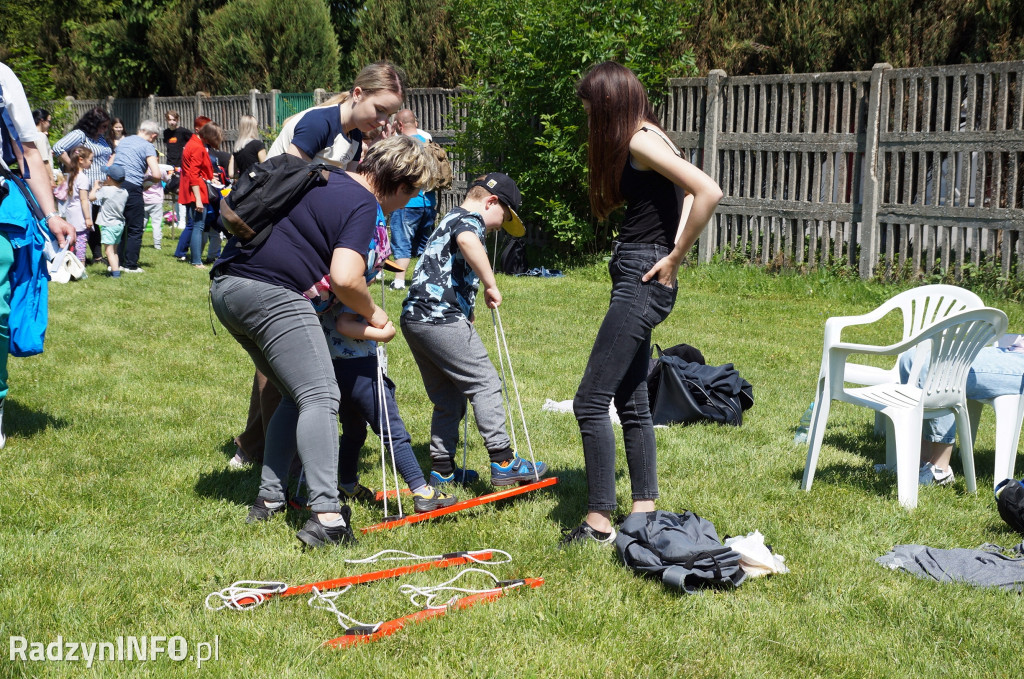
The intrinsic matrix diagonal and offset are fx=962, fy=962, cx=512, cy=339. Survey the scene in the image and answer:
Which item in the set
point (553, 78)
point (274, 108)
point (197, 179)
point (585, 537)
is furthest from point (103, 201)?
point (585, 537)

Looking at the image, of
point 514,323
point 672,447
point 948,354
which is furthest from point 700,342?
point 948,354

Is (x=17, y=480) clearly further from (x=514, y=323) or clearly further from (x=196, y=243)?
(x=196, y=243)

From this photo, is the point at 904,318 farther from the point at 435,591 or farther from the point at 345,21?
the point at 345,21

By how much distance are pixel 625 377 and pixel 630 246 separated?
0.60m

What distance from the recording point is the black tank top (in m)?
4.08

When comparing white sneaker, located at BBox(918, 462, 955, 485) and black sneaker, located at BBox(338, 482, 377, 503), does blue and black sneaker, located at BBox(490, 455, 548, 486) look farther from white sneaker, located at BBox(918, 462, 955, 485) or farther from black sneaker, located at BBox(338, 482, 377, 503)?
white sneaker, located at BBox(918, 462, 955, 485)

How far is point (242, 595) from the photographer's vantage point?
366 cm

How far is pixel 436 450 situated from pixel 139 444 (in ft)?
6.10

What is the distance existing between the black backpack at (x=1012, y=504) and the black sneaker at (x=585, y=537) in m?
1.86

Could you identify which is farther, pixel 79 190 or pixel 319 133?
pixel 79 190

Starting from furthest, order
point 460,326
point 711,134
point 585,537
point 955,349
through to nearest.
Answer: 1. point 711,134
2. point 955,349
3. point 460,326
4. point 585,537

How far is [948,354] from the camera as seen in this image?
498 centimetres

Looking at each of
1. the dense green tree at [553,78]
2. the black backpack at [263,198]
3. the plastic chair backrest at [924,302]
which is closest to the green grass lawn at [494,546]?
the plastic chair backrest at [924,302]

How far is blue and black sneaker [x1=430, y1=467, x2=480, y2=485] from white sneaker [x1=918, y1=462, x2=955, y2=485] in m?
2.48
